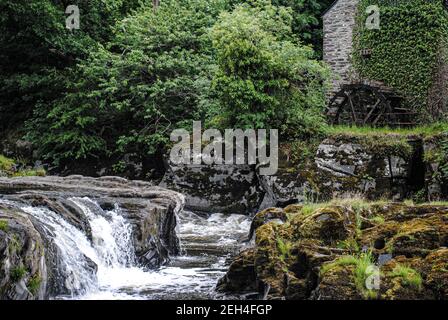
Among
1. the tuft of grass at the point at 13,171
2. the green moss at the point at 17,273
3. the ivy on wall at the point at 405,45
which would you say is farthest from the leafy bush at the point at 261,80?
the green moss at the point at 17,273

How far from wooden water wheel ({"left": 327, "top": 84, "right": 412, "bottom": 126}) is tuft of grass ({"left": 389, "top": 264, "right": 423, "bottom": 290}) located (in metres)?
14.2

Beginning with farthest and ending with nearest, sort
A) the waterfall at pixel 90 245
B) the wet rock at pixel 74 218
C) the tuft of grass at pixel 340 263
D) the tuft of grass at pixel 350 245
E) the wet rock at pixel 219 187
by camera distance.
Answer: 1. the wet rock at pixel 219 187
2. the waterfall at pixel 90 245
3. the tuft of grass at pixel 350 245
4. the wet rock at pixel 74 218
5. the tuft of grass at pixel 340 263

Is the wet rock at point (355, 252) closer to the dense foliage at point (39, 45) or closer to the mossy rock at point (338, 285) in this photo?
the mossy rock at point (338, 285)

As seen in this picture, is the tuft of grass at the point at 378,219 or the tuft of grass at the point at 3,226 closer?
the tuft of grass at the point at 3,226

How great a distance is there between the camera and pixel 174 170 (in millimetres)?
18734

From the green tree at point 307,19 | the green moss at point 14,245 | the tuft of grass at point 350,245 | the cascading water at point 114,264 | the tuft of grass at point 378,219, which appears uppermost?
the green tree at point 307,19

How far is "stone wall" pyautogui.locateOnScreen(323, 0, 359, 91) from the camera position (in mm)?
23141

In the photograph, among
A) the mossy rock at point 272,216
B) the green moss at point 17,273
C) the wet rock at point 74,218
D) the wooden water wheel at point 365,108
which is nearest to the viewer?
the green moss at point 17,273

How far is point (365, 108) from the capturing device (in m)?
21.7

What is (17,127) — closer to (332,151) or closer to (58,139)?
(58,139)

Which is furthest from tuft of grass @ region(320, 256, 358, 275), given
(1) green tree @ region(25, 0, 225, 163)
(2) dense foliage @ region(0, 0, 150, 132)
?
(2) dense foliage @ region(0, 0, 150, 132)

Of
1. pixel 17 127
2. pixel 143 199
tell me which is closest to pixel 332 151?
pixel 143 199

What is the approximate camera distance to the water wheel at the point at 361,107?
2106cm

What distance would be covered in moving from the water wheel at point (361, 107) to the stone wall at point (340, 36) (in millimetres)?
1215
